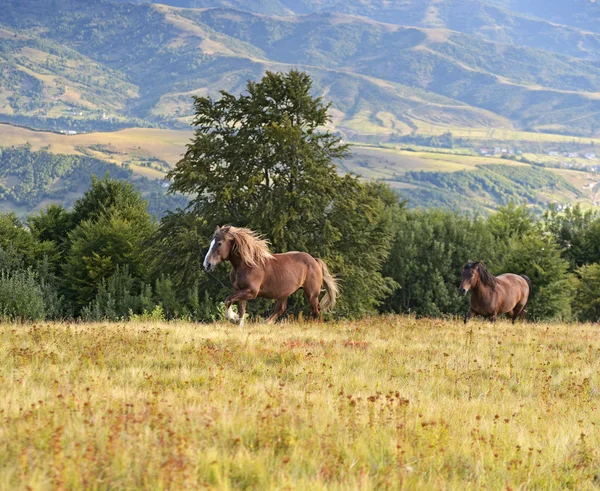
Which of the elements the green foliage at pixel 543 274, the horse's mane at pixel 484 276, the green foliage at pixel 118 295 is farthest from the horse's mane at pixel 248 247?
the green foliage at pixel 543 274

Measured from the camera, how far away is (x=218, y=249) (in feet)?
58.2

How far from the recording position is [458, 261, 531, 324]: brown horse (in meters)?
23.8

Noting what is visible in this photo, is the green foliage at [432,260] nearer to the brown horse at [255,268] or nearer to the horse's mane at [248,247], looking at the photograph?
the brown horse at [255,268]

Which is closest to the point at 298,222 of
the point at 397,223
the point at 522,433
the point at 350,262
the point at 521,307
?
the point at 350,262

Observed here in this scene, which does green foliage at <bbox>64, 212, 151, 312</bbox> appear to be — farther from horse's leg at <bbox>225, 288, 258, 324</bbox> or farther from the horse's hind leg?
horse's leg at <bbox>225, 288, 258, 324</bbox>

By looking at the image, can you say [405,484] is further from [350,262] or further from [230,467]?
[350,262]

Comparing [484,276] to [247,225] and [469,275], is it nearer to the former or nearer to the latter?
[469,275]

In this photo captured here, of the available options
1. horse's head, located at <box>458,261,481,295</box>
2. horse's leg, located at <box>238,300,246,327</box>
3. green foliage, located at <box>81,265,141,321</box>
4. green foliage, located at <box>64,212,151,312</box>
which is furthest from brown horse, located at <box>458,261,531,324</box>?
green foliage, located at <box>64,212,151,312</box>

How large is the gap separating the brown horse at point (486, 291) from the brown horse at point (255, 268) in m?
5.83

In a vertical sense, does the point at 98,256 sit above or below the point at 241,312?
below

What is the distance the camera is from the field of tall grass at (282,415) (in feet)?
20.7

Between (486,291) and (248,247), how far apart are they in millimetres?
10007

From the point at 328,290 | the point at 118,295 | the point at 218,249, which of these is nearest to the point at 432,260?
the point at 118,295

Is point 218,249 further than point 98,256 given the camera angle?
No
